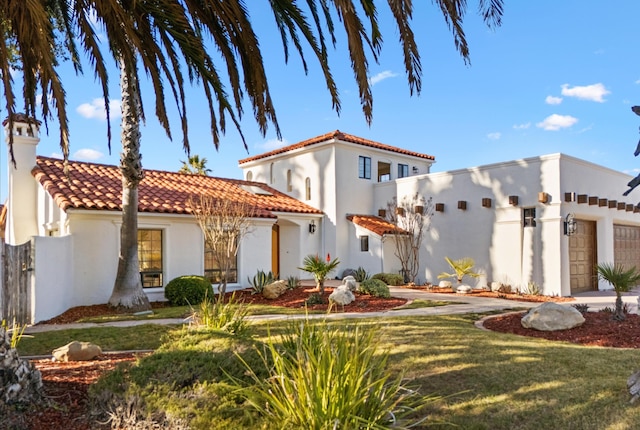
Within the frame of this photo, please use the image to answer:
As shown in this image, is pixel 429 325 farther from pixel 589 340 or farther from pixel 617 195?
pixel 617 195

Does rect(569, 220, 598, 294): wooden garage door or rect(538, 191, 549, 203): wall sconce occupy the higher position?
rect(538, 191, 549, 203): wall sconce

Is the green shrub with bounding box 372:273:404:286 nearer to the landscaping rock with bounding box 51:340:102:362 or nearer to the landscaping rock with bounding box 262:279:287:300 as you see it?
the landscaping rock with bounding box 262:279:287:300

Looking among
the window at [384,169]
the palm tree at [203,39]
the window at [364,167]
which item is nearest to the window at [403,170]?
the window at [384,169]

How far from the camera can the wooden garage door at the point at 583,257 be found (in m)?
16.5

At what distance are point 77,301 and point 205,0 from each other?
1094cm

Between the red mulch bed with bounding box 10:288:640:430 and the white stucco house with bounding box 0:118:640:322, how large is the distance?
177cm

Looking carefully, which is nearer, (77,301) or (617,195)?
(77,301)

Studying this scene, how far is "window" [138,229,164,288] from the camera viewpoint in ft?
46.0

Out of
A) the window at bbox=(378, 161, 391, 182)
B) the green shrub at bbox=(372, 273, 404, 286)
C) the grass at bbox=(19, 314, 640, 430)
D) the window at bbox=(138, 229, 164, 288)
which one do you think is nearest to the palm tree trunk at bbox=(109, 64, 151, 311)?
the window at bbox=(138, 229, 164, 288)

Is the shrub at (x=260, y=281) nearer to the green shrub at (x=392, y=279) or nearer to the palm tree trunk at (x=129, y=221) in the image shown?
the palm tree trunk at (x=129, y=221)

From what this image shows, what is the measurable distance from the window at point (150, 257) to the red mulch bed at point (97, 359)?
102cm

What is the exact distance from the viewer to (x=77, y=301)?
12.8 metres

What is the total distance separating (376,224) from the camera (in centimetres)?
2056

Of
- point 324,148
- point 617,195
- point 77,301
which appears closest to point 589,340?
point 77,301
